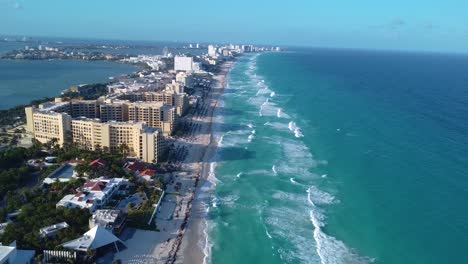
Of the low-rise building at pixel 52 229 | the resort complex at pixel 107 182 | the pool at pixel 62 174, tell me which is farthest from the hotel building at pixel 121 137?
the low-rise building at pixel 52 229

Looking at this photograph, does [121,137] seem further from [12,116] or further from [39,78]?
[39,78]

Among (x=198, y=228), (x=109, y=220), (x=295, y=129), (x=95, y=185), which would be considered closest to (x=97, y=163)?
(x=95, y=185)

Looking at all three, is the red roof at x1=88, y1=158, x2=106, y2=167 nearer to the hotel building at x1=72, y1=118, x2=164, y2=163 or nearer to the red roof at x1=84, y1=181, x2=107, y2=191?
the red roof at x1=84, y1=181, x2=107, y2=191

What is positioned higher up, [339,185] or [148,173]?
[148,173]

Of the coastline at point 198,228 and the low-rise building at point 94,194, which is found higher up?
the low-rise building at point 94,194

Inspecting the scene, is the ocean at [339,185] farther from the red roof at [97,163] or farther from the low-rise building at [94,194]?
the red roof at [97,163]

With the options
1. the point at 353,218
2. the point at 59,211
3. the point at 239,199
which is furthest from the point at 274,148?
the point at 59,211
